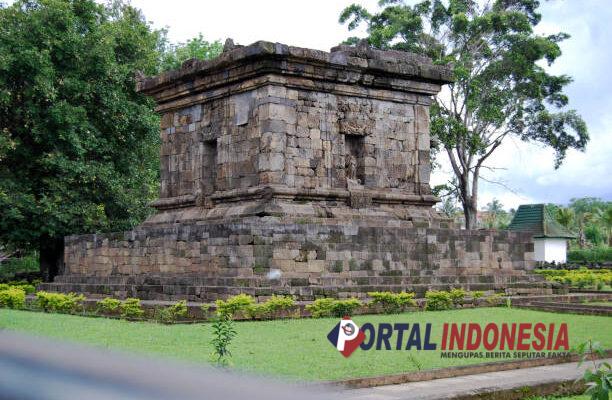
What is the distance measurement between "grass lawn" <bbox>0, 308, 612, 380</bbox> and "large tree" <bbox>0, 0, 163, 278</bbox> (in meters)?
8.84

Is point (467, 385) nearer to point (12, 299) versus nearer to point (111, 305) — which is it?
point (111, 305)

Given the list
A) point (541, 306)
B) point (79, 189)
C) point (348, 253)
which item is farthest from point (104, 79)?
point (541, 306)

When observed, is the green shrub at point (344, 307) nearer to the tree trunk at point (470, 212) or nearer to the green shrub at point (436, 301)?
the green shrub at point (436, 301)

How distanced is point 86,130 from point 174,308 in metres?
12.6

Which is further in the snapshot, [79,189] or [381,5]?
[381,5]

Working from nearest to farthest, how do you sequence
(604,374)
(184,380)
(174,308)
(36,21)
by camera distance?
(184,380)
(604,374)
(174,308)
(36,21)

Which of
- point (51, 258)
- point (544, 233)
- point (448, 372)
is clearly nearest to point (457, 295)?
point (448, 372)

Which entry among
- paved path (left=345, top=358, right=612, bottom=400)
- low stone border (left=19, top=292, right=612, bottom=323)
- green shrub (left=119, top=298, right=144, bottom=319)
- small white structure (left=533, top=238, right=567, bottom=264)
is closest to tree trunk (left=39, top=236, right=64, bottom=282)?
low stone border (left=19, top=292, right=612, bottom=323)

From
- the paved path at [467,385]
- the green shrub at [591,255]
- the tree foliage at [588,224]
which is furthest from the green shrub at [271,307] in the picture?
the tree foliage at [588,224]

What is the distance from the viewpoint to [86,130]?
933 inches

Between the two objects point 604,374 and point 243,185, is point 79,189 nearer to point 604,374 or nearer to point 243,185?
point 243,185

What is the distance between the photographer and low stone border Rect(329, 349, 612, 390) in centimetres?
700

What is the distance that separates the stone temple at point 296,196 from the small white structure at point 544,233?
79.0ft

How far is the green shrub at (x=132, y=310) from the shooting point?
13.3 meters
